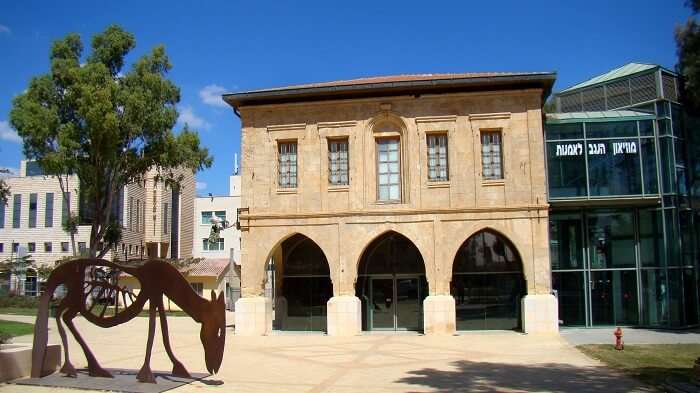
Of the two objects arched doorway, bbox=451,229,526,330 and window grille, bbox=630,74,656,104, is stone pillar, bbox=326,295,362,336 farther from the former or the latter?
window grille, bbox=630,74,656,104

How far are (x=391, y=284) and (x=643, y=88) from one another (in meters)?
12.1

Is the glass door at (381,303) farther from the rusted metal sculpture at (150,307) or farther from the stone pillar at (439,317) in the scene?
the rusted metal sculpture at (150,307)

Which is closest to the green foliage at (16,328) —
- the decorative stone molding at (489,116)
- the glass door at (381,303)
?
the glass door at (381,303)

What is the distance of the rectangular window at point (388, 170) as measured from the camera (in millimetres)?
22969

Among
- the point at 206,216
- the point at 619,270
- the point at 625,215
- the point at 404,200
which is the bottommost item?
the point at 619,270

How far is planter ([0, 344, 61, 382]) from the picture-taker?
1294 cm

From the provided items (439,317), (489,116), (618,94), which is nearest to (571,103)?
(618,94)

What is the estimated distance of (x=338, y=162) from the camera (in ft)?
76.3

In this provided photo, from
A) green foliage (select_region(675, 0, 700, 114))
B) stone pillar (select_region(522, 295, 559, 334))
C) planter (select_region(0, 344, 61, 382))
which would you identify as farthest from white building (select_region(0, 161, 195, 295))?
green foliage (select_region(675, 0, 700, 114))

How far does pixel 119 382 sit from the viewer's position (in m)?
12.5

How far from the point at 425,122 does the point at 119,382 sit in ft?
45.9

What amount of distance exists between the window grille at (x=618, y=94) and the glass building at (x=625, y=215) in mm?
1312

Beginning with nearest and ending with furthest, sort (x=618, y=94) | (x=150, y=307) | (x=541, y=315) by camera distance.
Answer: (x=150, y=307) < (x=541, y=315) < (x=618, y=94)

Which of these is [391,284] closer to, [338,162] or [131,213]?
[338,162]
